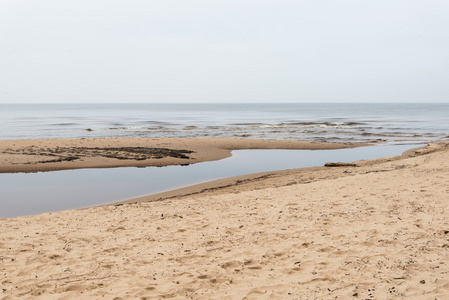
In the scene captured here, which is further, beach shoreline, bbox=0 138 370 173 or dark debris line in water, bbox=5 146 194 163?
dark debris line in water, bbox=5 146 194 163

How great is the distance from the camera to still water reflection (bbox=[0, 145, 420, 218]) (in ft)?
38.8

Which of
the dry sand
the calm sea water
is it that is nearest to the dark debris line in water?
the dry sand

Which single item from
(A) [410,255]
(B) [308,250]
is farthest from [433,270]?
(B) [308,250]

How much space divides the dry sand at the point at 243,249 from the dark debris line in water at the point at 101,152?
466 inches

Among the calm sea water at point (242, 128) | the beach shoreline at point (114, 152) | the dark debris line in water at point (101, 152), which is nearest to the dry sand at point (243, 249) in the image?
the beach shoreline at point (114, 152)

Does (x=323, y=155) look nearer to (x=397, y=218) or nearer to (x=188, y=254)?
(x=397, y=218)

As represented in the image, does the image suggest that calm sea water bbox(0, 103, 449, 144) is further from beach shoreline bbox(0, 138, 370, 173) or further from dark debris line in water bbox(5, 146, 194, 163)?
dark debris line in water bbox(5, 146, 194, 163)

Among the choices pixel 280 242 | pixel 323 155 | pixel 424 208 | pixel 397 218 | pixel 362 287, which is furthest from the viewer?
pixel 323 155

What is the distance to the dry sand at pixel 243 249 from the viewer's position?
4.61 meters

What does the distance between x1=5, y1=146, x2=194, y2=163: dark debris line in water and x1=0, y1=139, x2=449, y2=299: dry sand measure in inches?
466

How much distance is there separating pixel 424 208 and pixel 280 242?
10.8 ft

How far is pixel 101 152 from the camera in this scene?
22234 mm

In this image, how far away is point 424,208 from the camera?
754 centimetres

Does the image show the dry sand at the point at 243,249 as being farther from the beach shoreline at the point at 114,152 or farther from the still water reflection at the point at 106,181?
the beach shoreline at the point at 114,152
